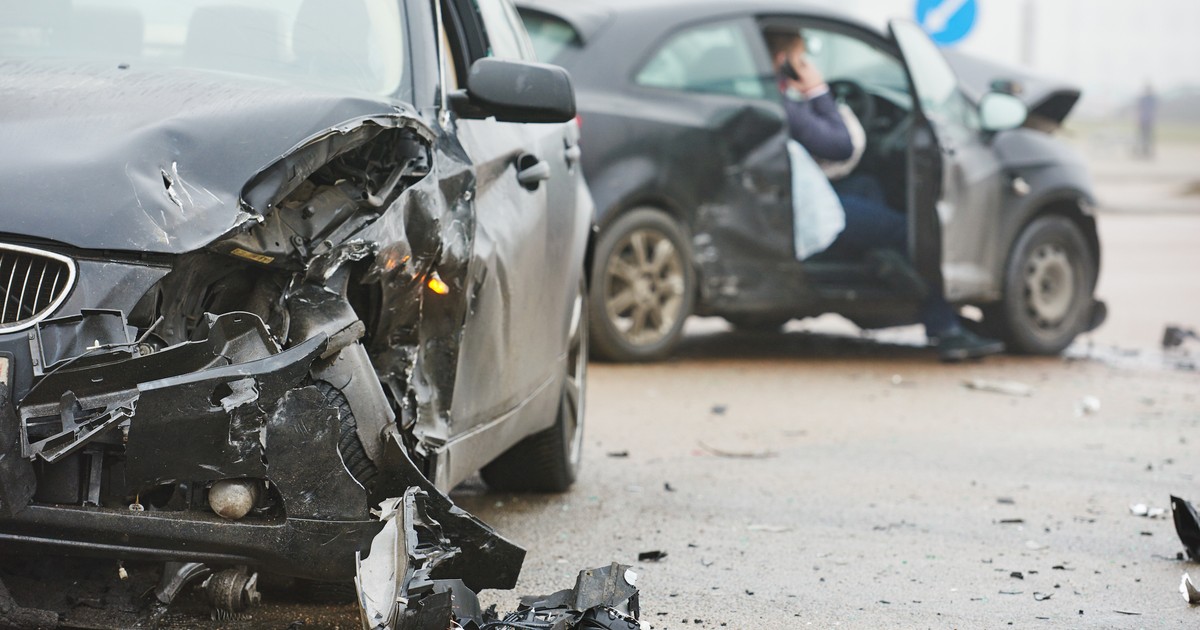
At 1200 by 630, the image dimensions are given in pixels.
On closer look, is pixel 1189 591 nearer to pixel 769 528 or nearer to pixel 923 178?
pixel 769 528

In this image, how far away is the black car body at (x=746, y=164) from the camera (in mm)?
9234

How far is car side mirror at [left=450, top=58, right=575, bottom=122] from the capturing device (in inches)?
172

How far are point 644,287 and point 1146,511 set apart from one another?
4108 mm

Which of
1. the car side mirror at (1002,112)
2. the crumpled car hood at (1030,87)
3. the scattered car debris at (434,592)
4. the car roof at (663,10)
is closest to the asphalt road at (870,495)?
the scattered car debris at (434,592)

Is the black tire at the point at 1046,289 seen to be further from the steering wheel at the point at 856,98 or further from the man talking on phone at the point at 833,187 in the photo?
the steering wheel at the point at 856,98

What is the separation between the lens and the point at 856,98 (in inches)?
397

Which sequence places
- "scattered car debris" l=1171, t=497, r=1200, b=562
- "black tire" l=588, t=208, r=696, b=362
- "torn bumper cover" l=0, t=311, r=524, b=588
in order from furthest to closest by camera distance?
"black tire" l=588, t=208, r=696, b=362
"scattered car debris" l=1171, t=497, r=1200, b=562
"torn bumper cover" l=0, t=311, r=524, b=588

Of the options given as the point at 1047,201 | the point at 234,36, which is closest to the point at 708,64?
the point at 1047,201

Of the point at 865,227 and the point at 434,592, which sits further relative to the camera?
the point at 865,227

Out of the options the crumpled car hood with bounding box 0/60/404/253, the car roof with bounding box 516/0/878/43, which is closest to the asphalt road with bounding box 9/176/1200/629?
the crumpled car hood with bounding box 0/60/404/253

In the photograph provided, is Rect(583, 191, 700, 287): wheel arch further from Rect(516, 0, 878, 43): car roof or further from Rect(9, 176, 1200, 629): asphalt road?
Rect(516, 0, 878, 43): car roof

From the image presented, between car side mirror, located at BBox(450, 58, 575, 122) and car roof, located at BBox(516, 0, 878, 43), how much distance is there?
194 inches

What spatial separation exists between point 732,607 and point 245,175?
1.87 m

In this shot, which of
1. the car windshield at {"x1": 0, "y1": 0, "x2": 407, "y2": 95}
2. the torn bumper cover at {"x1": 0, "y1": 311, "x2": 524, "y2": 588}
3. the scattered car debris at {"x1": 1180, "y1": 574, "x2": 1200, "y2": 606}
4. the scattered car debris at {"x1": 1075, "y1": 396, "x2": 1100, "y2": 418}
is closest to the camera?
the torn bumper cover at {"x1": 0, "y1": 311, "x2": 524, "y2": 588}
